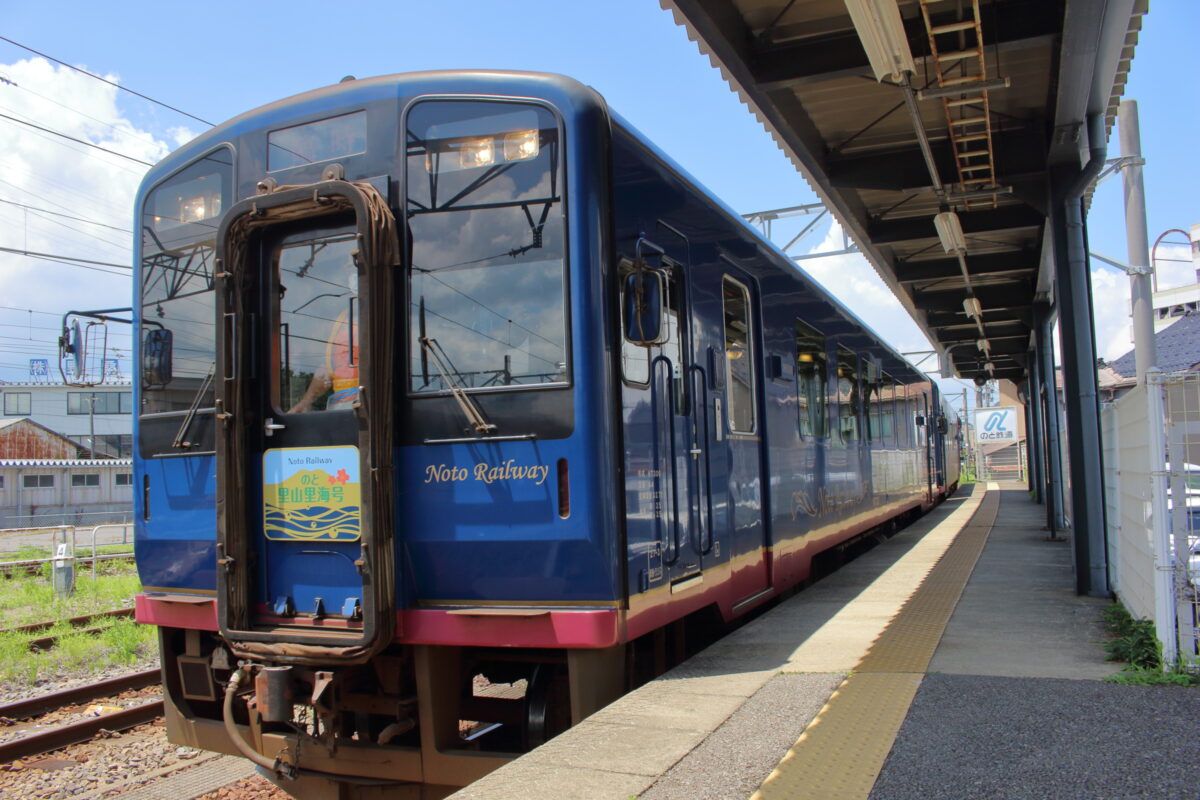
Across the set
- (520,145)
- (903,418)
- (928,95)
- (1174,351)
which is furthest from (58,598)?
(1174,351)

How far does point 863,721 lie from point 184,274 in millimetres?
3851

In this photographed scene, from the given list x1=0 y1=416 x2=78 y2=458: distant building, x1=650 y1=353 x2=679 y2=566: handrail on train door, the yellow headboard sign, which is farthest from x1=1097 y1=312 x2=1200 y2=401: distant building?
A: x1=0 y1=416 x2=78 y2=458: distant building

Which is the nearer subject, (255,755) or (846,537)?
(255,755)

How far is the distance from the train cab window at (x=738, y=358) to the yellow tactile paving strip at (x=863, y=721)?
157cm

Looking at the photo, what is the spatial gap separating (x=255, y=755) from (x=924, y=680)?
10.1 ft

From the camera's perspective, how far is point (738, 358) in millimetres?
6324

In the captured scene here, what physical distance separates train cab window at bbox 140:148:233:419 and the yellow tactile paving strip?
10.4 feet

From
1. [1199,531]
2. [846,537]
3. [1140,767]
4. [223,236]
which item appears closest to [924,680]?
[1140,767]

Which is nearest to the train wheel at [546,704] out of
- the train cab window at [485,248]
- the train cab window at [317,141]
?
the train cab window at [485,248]

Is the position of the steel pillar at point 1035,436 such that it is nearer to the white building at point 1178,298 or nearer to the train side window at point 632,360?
the train side window at point 632,360

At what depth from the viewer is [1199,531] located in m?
4.83

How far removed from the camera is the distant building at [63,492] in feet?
113

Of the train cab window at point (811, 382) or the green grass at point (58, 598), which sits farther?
the green grass at point (58, 598)

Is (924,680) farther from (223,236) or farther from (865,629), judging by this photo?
(223,236)
